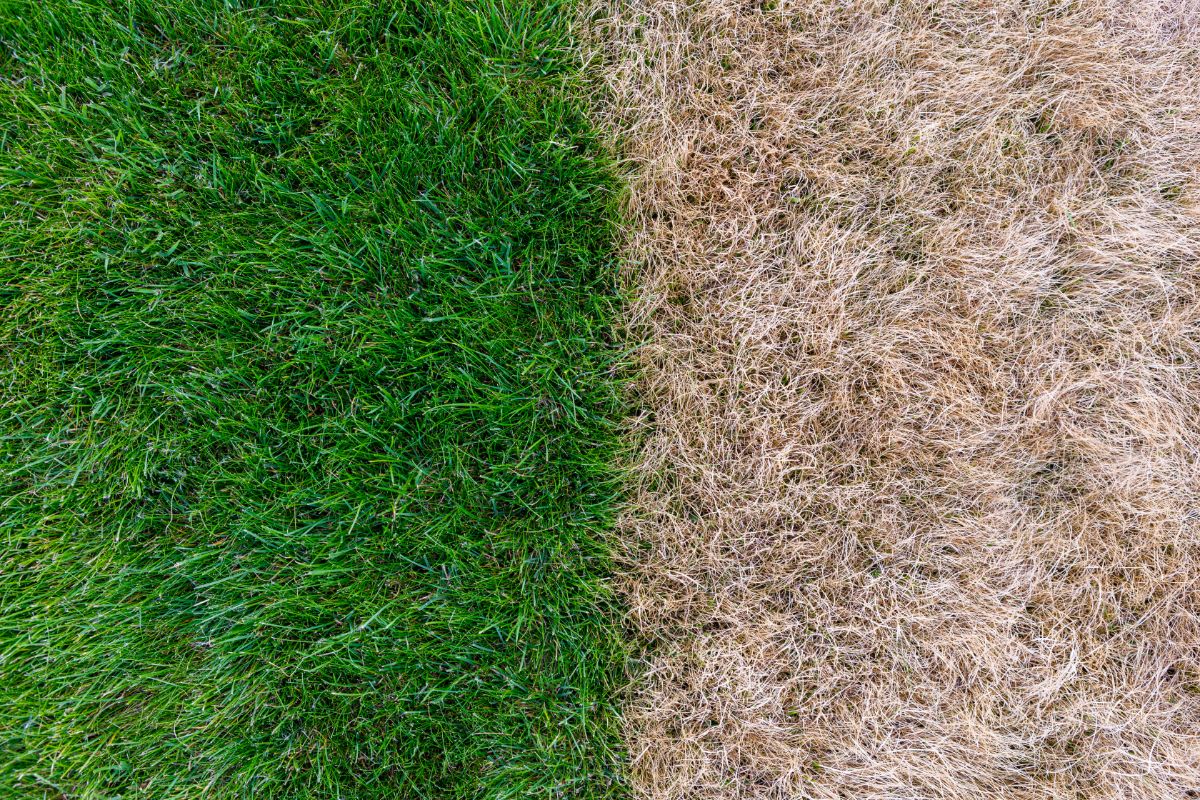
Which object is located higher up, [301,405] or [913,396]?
[913,396]

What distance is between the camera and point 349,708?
1630 mm

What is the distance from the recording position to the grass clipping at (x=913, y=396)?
5.64 feet

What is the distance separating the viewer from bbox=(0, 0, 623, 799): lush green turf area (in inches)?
64.0

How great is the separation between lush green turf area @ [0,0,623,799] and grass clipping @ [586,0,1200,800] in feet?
0.91

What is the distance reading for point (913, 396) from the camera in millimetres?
1791

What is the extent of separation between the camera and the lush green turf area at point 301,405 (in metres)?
1.63

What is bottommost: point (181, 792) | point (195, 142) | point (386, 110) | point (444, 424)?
point (181, 792)

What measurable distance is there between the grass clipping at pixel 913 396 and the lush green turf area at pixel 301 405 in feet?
0.91

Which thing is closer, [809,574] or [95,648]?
[95,648]

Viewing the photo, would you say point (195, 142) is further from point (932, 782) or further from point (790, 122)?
point (932, 782)

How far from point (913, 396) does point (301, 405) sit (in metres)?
1.97

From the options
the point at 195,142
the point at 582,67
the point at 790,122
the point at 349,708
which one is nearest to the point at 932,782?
the point at 349,708

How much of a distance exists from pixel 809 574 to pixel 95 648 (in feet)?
7.18

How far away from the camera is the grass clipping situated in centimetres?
172
